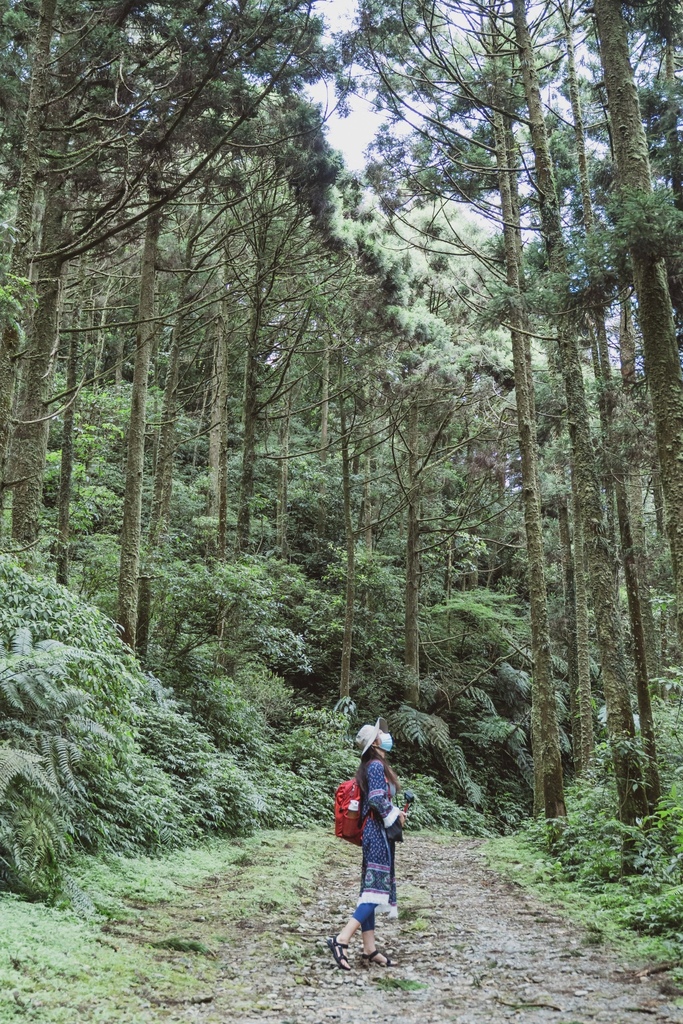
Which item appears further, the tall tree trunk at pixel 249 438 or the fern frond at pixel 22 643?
the tall tree trunk at pixel 249 438

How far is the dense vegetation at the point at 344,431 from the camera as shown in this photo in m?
6.46

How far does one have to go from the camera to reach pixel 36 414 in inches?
385

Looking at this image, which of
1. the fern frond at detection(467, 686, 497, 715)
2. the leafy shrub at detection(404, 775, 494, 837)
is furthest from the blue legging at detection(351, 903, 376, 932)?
the fern frond at detection(467, 686, 497, 715)

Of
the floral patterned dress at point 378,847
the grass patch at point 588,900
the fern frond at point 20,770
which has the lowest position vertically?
the grass patch at point 588,900

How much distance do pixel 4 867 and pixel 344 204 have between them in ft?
49.3

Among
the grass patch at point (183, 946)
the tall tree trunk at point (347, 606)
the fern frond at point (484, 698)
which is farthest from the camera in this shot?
the fern frond at point (484, 698)

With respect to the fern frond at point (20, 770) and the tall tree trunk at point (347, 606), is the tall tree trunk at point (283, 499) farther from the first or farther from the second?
the fern frond at point (20, 770)

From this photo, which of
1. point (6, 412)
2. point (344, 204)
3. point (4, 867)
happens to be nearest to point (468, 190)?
point (344, 204)

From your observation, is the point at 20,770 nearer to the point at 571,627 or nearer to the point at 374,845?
the point at 374,845

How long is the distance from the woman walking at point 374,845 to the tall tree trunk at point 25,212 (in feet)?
14.2

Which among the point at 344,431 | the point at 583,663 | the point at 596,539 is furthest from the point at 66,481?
the point at 583,663

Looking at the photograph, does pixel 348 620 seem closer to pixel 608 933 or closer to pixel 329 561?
pixel 329 561

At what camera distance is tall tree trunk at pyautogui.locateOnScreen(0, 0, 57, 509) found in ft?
22.7

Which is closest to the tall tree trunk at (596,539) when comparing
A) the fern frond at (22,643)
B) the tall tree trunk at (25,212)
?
the tall tree trunk at (25,212)
